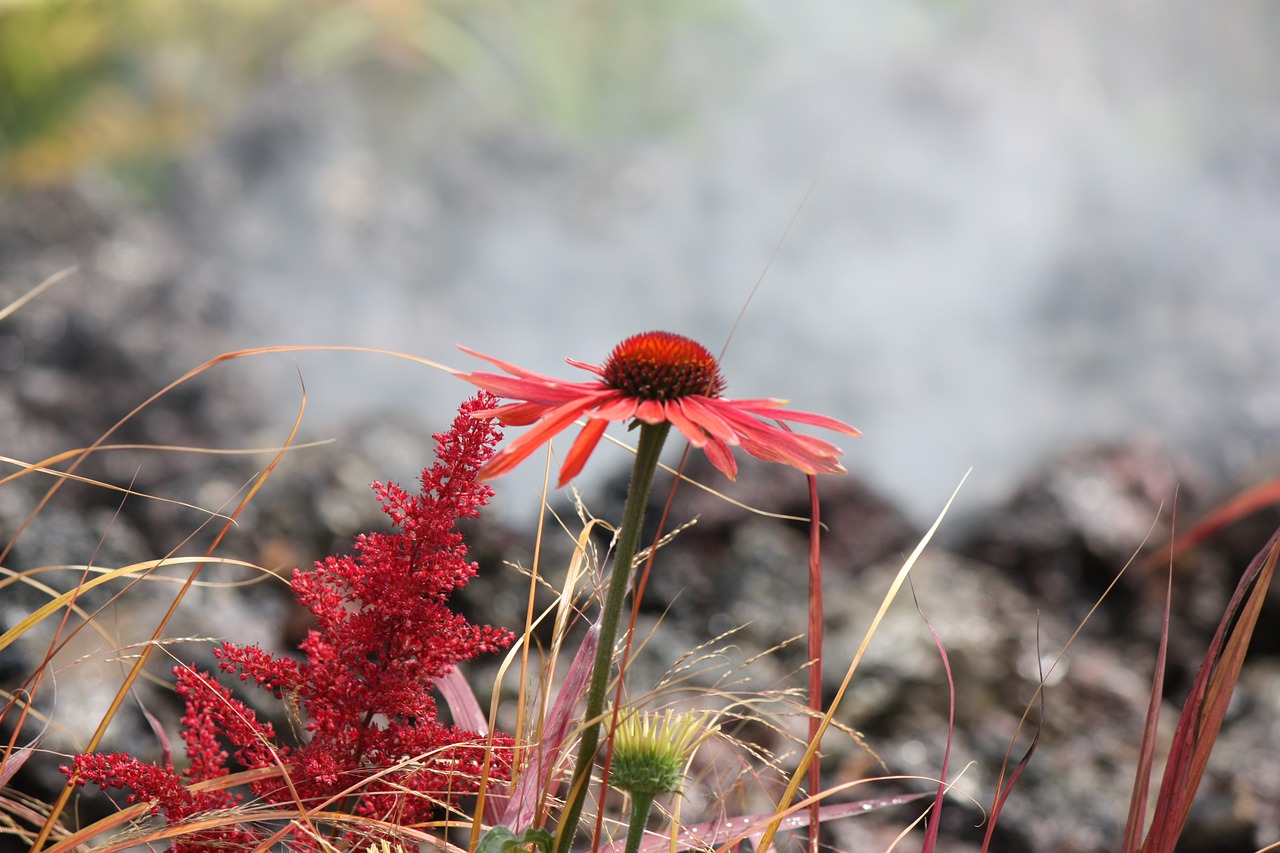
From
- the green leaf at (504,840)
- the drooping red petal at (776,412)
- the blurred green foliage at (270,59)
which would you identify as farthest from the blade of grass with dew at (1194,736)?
the blurred green foliage at (270,59)

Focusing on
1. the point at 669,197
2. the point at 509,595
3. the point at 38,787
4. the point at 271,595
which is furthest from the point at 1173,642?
the point at 669,197

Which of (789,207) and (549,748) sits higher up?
(789,207)

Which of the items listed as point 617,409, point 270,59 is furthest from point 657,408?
point 270,59

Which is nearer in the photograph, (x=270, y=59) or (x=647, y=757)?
(x=647, y=757)

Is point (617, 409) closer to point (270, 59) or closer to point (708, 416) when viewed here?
point (708, 416)

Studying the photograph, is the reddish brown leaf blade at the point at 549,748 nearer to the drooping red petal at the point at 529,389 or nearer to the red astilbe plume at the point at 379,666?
the red astilbe plume at the point at 379,666

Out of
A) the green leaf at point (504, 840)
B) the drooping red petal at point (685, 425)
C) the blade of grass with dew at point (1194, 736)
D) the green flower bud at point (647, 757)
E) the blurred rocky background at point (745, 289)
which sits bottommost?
the green leaf at point (504, 840)
